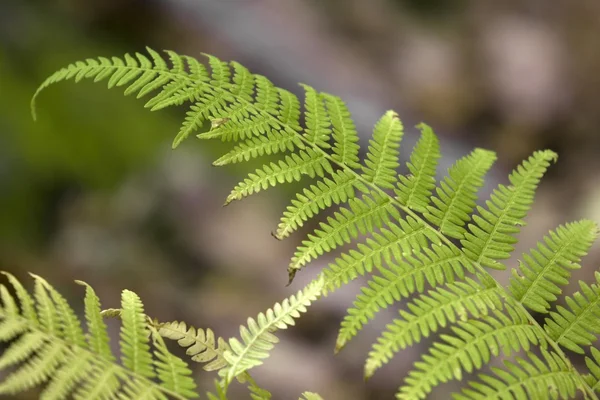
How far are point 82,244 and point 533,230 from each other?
295 cm

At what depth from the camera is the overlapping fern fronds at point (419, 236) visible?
1328mm

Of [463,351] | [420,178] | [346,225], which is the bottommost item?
[463,351]

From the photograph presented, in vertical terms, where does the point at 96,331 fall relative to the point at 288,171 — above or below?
below

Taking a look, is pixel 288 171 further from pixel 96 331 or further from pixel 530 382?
pixel 530 382

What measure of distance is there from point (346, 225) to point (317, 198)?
10 centimetres

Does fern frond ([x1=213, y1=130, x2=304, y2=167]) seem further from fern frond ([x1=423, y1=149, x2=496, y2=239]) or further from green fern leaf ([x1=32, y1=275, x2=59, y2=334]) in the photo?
green fern leaf ([x1=32, y1=275, x2=59, y2=334])

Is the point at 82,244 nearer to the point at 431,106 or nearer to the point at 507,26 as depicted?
the point at 431,106

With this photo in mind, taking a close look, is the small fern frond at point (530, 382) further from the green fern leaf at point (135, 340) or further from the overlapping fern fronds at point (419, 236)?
the green fern leaf at point (135, 340)

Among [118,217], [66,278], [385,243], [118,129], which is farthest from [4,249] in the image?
[385,243]

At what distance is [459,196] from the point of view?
1.62 metres

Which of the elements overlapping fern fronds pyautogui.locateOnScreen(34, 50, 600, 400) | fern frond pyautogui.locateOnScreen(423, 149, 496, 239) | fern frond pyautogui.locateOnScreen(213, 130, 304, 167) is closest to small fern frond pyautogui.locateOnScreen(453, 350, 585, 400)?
overlapping fern fronds pyautogui.locateOnScreen(34, 50, 600, 400)

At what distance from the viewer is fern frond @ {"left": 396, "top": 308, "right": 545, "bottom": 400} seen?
121 centimetres

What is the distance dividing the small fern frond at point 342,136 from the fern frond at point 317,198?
2.0 inches

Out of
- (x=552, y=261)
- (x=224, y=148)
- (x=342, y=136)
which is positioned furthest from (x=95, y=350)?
(x=224, y=148)
